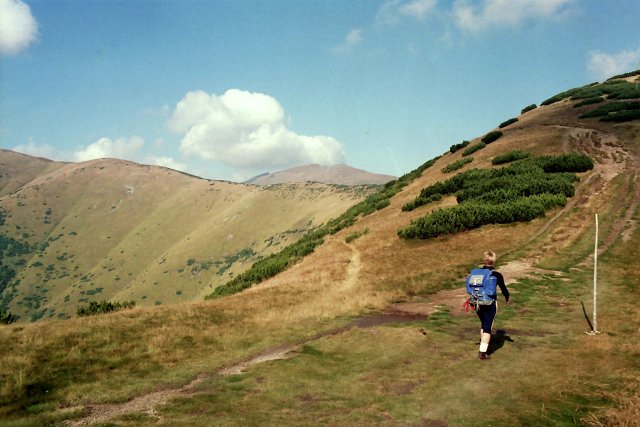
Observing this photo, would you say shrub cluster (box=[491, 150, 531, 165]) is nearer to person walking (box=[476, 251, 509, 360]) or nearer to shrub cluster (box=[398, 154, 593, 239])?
shrub cluster (box=[398, 154, 593, 239])

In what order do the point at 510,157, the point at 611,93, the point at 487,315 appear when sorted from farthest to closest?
the point at 611,93 → the point at 510,157 → the point at 487,315

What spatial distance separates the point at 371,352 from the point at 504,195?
2050 cm

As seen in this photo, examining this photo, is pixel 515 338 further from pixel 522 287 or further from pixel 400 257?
pixel 400 257

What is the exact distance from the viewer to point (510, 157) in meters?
35.8

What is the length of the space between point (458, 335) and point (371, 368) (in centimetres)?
373

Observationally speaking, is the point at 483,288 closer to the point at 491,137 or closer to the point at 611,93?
the point at 491,137

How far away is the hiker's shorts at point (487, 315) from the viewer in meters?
9.98

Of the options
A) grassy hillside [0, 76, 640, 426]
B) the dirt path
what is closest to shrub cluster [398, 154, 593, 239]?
the dirt path

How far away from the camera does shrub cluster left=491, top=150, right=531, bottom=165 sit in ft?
116

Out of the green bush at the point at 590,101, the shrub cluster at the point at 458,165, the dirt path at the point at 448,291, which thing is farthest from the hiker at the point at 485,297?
the green bush at the point at 590,101

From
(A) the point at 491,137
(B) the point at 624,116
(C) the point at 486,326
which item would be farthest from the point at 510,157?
(C) the point at 486,326

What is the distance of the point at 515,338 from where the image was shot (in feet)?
37.9

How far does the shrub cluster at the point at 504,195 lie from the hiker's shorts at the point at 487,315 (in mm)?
15578

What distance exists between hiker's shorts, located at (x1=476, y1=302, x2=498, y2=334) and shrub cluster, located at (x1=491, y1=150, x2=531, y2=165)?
29.0 metres
